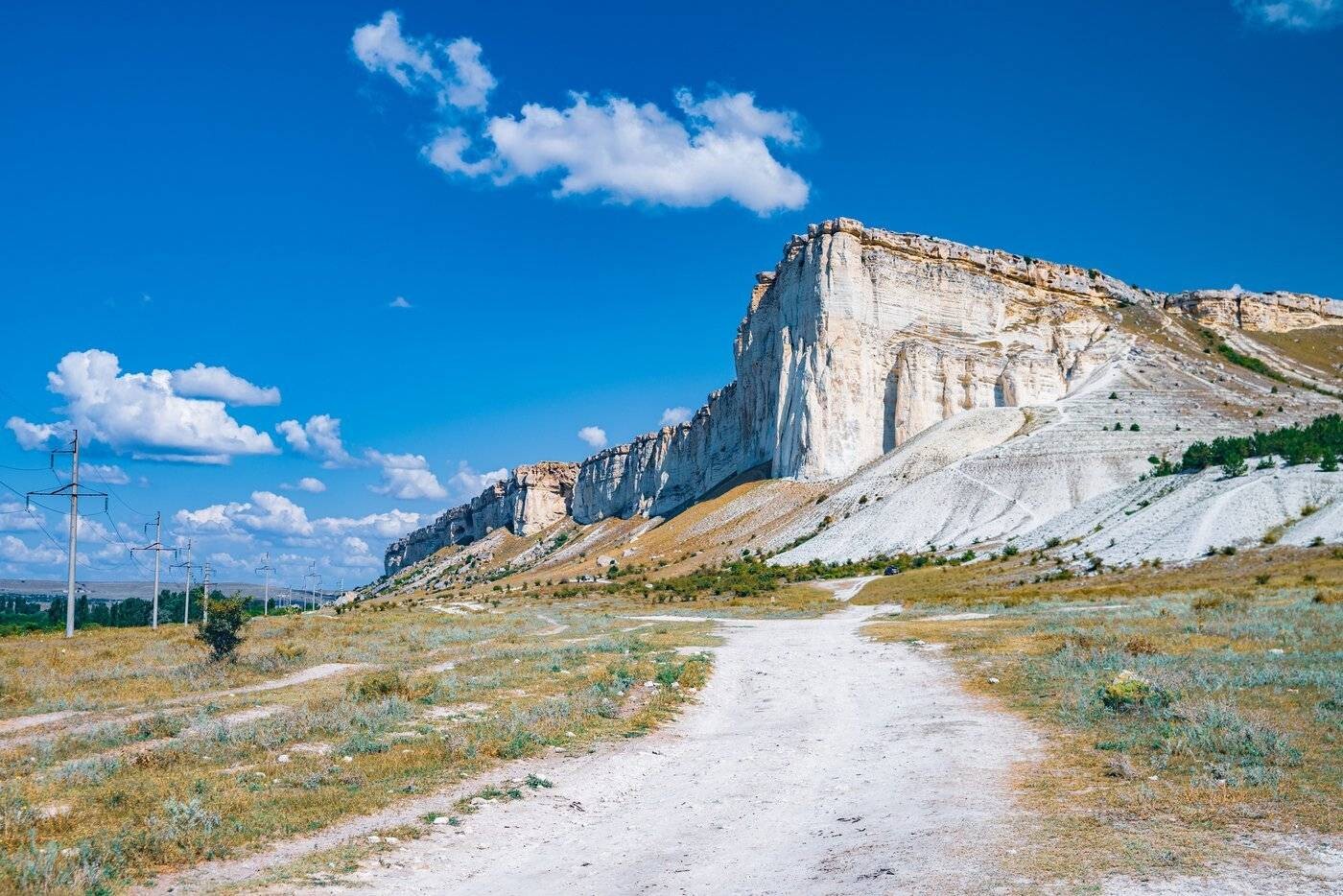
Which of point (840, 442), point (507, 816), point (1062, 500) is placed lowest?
point (507, 816)

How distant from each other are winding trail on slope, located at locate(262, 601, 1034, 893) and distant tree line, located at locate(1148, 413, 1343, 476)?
5529 cm

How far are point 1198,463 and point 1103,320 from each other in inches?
2167

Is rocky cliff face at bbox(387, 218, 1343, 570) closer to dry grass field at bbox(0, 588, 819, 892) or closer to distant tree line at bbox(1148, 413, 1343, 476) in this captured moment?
distant tree line at bbox(1148, 413, 1343, 476)

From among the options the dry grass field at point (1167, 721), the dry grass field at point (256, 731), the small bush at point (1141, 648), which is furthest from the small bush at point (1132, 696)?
the dry grass field at point (256, 731)

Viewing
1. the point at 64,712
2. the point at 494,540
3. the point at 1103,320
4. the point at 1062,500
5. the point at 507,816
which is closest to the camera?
the point at 507,816

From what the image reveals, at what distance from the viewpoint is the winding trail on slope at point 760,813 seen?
7.41 meters

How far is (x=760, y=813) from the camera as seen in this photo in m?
9.55

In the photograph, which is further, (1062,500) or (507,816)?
(1062,500)

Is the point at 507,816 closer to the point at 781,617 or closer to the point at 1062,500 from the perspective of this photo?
the point at 781,617

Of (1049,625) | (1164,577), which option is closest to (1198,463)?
(1164,577)

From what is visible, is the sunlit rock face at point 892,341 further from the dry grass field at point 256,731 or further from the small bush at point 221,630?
the small bush at point 221,630

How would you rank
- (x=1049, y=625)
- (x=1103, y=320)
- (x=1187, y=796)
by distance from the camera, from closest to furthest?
1. (x=1187, y=796)
2. (x=1049, y=625)
3. (x=1103, y=320)

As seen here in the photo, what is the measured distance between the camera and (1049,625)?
1085 inches

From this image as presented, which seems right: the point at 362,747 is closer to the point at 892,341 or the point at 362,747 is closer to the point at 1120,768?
the point at 1120,768
